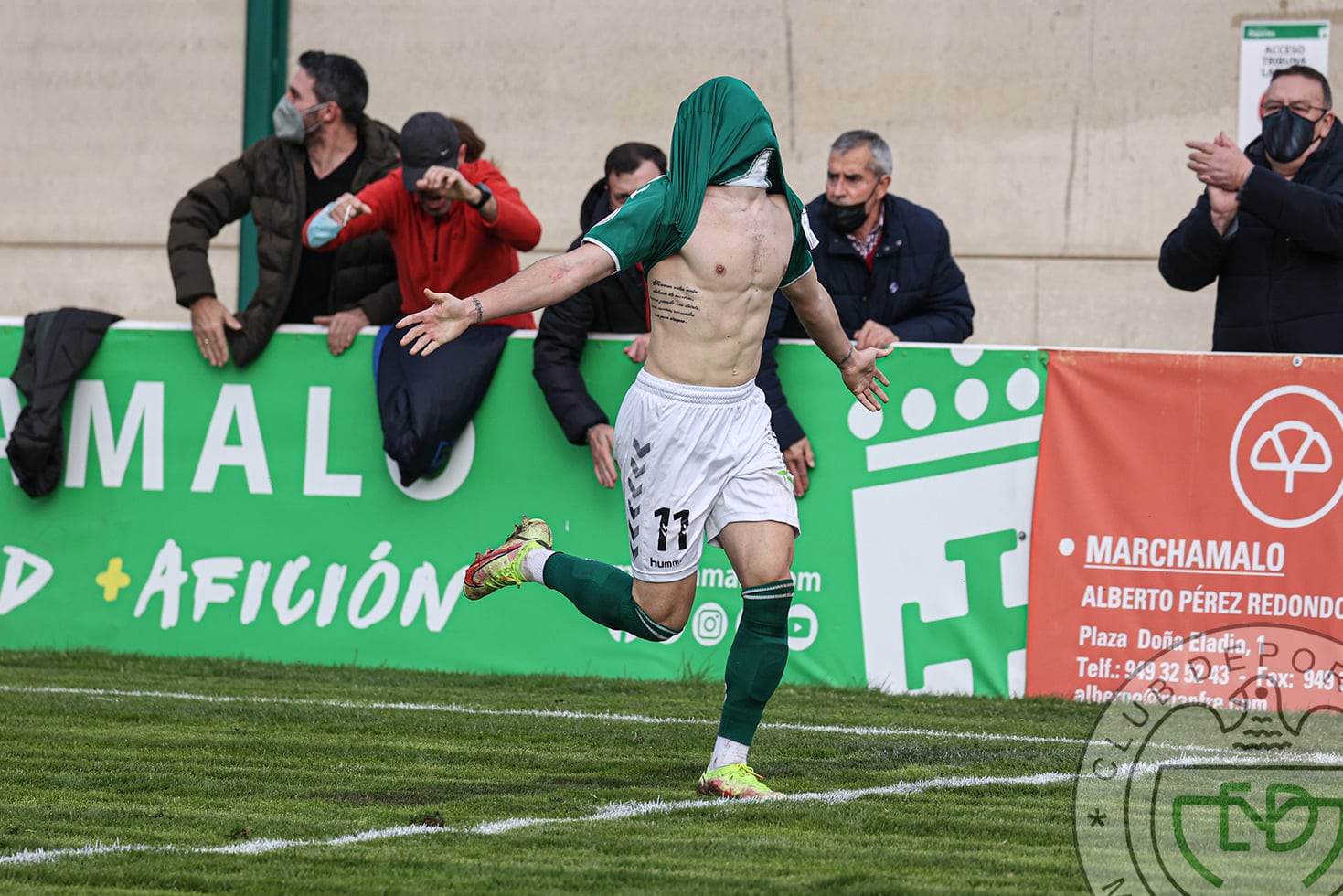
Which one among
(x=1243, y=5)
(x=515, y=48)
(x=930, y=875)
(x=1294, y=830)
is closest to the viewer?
(x=930, y=875)

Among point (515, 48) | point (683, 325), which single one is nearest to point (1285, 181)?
point (683, 325)

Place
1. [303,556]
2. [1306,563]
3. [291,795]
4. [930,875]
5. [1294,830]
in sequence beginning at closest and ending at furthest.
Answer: [930,875] → [1294,830] → [291,795] → [1306,563] → [303,556]

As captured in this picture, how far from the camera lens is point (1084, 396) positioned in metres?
8.73

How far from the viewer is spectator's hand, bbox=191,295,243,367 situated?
949cm

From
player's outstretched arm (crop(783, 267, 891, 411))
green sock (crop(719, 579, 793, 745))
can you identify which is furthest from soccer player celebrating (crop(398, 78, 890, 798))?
player's outstretched arm (crop(783, 267, 891, 411))

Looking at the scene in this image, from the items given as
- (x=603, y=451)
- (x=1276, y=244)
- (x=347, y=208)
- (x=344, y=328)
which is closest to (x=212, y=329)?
(x=344, y=328)

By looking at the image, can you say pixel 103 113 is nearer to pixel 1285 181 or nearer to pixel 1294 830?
pixel 1285 181

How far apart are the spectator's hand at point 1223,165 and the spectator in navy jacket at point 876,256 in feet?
4.56

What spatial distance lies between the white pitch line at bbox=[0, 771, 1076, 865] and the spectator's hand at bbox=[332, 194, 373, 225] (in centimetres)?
407

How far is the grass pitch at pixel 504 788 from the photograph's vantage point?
4.55m

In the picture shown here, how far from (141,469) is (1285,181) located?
567 cm

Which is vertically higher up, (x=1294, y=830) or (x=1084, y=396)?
(x=1084, y=396)

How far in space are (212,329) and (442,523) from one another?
1528mm

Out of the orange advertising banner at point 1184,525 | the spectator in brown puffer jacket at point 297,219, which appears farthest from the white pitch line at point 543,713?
the spectator in brown puffer jacket at point 297,219
